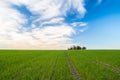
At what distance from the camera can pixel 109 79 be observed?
12141mm

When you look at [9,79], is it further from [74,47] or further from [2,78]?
[74,47]

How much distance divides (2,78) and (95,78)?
816cm

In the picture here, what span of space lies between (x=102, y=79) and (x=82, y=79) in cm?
179

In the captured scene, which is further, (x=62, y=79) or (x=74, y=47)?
(x=74, y=47)

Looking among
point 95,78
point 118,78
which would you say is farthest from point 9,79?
point 118,78

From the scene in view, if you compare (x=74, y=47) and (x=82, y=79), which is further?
(x=74, y=47)

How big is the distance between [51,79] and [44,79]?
59 centimetres

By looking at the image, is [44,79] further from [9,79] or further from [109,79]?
[109,79]

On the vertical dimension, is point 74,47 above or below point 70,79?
above

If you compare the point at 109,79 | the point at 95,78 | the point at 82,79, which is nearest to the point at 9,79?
the point at 82,79

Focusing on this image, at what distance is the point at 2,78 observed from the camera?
12305 mm

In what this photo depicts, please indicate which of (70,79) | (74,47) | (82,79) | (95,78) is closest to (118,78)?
(95,78)

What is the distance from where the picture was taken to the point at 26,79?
39.6ft

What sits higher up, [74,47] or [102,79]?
[74,47]
